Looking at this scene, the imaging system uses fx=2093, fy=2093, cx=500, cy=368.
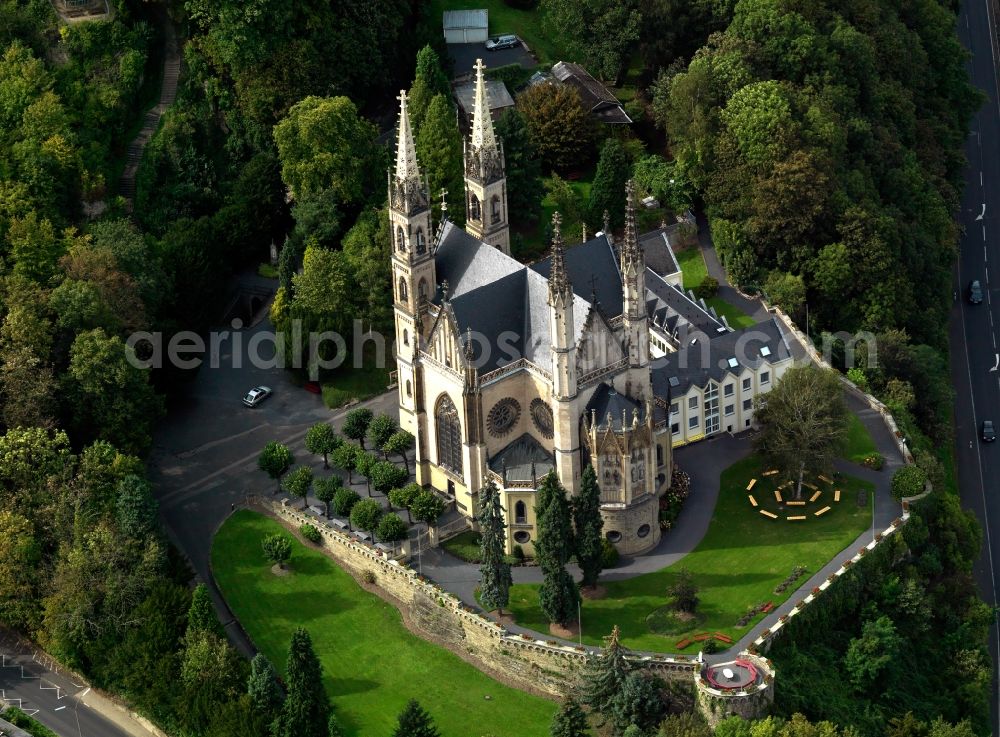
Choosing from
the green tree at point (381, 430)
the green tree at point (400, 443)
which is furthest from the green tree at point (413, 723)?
the green tree at point (381, 430)

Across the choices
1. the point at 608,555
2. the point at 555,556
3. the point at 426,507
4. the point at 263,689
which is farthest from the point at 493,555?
the point at 263,689

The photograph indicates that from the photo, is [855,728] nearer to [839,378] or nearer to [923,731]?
[923,731]

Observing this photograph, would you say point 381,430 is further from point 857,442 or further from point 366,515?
point 857,442

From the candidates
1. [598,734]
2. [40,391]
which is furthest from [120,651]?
[598,734]

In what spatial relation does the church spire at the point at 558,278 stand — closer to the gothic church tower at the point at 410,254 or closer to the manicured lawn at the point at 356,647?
the gothic church tower at the point at 410,254

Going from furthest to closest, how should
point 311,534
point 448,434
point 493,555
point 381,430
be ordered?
1. point 381,430
2. point 311,534
3. point 448,434
4. point 493,555

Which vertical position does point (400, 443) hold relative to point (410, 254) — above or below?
below

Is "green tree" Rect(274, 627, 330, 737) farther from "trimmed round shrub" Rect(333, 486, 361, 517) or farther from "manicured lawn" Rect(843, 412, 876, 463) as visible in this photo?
"manicured lawn" Rect(843, 412, 876, 463)
